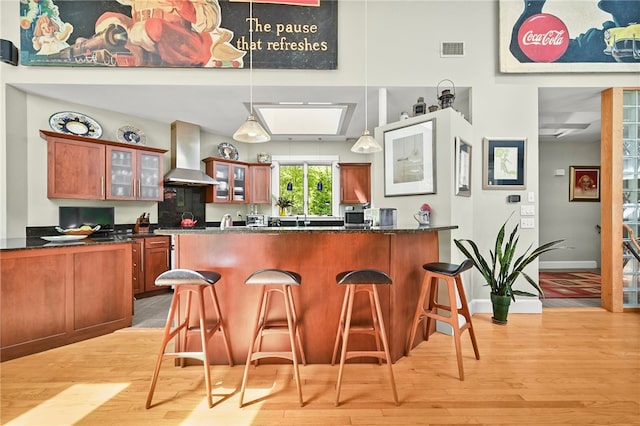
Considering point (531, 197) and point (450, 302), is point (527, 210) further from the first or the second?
point (450, 302)

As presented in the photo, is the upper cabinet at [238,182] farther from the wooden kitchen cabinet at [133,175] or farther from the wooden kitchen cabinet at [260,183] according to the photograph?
the wooden kitchen cabinet at [133,175]

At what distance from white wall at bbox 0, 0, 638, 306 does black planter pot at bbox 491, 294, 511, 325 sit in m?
0.34

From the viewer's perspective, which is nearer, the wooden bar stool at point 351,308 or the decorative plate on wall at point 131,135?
the wooden bar stool at point 351,308

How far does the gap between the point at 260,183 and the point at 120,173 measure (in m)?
2.44

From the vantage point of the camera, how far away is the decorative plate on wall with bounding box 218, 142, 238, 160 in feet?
18.0

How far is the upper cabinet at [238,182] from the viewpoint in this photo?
514cm

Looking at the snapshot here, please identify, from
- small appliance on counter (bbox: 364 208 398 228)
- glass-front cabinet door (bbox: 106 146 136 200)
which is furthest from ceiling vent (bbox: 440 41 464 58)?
glass-front cabinet door (bbox: 106 146 136 200)

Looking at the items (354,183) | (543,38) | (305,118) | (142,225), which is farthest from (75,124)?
(543,38)

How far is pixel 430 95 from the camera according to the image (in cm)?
363

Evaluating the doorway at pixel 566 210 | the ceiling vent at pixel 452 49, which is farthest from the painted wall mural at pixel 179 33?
the doorway at pixel 566 210

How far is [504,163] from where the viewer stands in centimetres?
332

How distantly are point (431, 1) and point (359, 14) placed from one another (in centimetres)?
89

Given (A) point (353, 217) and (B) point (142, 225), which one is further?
(B) point (142, 225)

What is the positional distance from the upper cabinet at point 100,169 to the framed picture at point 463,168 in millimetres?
4307
